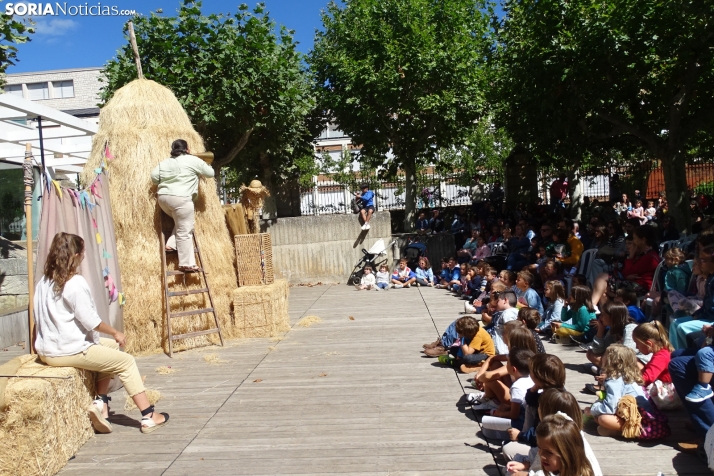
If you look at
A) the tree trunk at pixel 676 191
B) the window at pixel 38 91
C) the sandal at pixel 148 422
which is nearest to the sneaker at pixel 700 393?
the sandal at pixel 148 422

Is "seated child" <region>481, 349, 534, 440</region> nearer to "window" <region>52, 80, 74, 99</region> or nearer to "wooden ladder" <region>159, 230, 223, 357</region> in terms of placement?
"wooden ladder" <region>159, 230, 223, 357</region>

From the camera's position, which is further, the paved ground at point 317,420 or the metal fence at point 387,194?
the metal fence at point 387,194

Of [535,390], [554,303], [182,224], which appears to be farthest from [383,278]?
[535,390]

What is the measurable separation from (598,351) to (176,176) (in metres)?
5.58

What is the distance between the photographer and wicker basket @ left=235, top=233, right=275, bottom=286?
9.88 metres

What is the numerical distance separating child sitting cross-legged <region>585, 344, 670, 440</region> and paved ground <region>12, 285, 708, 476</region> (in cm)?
11

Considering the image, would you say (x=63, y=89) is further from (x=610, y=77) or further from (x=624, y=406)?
(x=624, y=406)

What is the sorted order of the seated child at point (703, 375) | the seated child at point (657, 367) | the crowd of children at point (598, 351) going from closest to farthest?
the crowd of children at point (598, 351), the seated child at point (703, 375), the seated child at point (657, 367)

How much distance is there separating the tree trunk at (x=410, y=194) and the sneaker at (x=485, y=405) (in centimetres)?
1340

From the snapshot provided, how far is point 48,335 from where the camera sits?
501 centimetres

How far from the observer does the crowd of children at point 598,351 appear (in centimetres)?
412

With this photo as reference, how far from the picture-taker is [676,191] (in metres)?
13.2

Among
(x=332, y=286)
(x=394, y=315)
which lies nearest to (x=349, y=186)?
(x=332, y=286)

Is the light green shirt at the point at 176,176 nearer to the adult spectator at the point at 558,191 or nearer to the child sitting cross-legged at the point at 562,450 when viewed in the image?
the child sitting cross-legged at the point at 562,450
